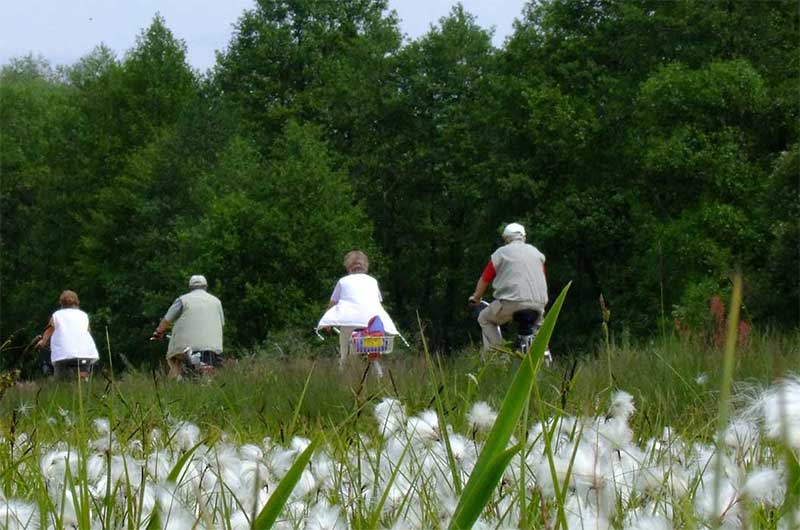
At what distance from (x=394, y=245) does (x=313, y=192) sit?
20.1ft

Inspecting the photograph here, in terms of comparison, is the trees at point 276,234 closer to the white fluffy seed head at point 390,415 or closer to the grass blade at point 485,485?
the white fluffy seed head at point 390,415

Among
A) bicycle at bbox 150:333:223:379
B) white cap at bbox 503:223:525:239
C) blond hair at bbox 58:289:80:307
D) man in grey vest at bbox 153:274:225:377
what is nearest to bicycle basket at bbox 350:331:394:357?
white cap at bbox 503:223:525:239

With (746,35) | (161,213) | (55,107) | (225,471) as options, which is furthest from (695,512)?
(55,107)

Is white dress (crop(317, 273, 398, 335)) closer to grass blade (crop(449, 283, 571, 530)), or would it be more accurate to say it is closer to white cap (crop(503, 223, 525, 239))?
white cap (crop(503, 223, 525, 239))

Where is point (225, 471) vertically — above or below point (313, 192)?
below

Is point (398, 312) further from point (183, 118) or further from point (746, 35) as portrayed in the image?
point (746, 35)

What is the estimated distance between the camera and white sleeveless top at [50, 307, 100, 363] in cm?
1762

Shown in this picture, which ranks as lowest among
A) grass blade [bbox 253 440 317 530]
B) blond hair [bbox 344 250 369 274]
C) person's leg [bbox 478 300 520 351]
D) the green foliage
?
person's leg [bbox 478 300 520 351]

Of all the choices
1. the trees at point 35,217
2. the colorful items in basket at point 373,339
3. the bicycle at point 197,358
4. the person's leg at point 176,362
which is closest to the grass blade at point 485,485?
the colorful items in basket at point 373,339

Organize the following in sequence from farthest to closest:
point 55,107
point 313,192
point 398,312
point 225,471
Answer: point 55,107 < point 398,312 < point 313,192 < point 225,471

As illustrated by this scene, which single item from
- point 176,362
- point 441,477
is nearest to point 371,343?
point 176,362

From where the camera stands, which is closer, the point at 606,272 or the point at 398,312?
the point at 606,272

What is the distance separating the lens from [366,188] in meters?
53.1

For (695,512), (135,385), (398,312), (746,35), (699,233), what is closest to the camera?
(695,512)
